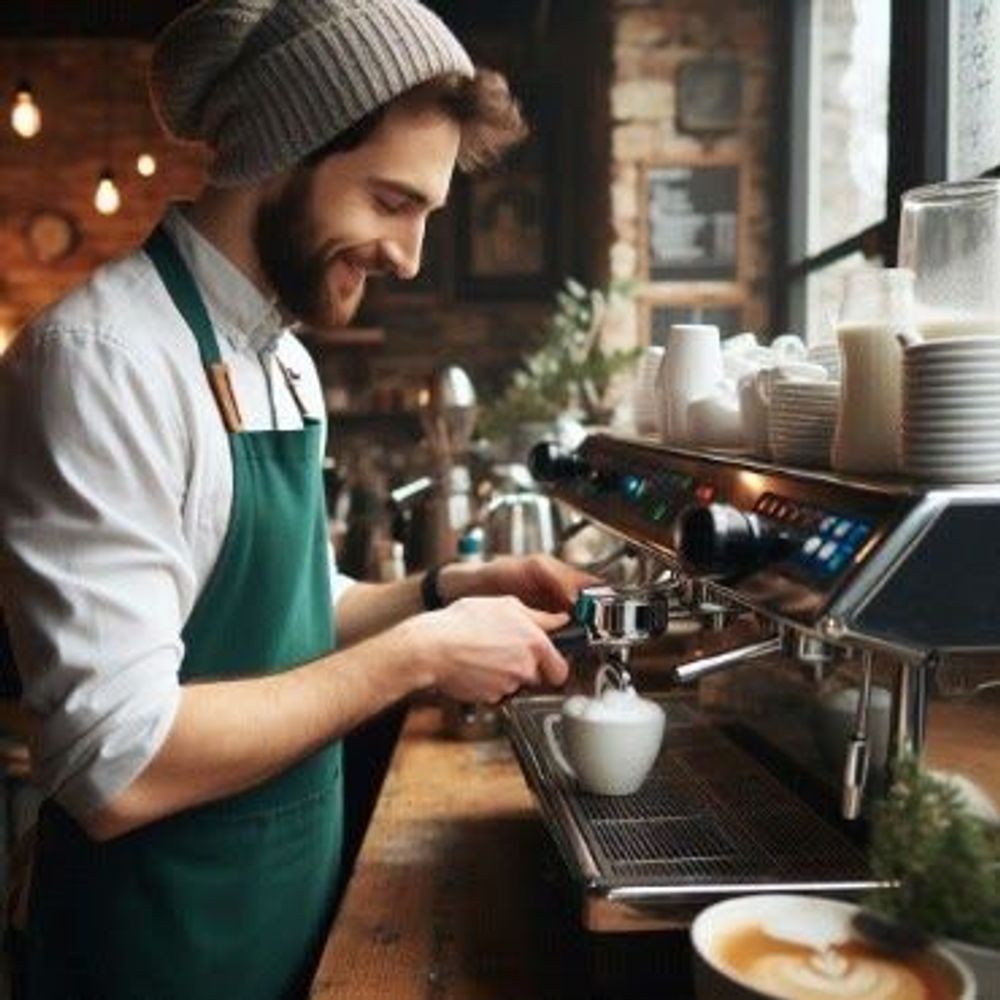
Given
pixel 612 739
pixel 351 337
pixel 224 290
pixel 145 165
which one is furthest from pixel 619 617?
pixel 145 165

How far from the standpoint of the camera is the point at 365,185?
1427 mm

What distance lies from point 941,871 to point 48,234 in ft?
23.7

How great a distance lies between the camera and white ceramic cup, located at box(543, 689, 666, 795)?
1.32 m

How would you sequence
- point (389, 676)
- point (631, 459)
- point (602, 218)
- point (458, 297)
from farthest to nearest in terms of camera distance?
point (458, 297)
point (602, 218)
point (631, 459)
point (389, 676)

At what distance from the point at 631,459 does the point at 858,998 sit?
943mm

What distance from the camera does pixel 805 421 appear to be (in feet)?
4.08

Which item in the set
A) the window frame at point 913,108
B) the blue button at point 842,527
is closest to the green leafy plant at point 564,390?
the window frame at point 913,108

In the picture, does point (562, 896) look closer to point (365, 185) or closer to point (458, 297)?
point (365, 185)

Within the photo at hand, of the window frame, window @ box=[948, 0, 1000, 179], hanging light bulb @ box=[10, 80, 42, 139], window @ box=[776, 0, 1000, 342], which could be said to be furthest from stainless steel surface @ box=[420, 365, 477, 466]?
hanging light bulb @ box=[10, 80, 42, 139]

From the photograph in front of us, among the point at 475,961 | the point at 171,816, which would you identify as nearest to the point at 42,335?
the point at 171,816

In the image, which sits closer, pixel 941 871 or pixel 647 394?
pixel 941 871

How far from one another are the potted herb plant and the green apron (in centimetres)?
75

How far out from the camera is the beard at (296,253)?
1421 millimetres

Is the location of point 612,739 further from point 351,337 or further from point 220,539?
point 351,337
